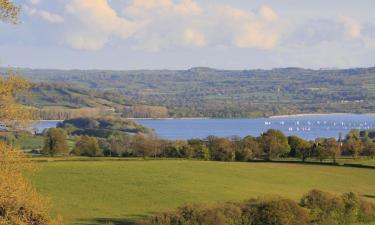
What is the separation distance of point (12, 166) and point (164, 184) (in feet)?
125

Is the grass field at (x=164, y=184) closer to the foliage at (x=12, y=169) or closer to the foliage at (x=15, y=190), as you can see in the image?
the foliage at (x=15, y=190)

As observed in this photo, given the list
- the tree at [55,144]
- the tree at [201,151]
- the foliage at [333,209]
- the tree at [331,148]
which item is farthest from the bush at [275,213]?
the tree at [55,144]

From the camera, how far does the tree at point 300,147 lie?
7694 centimetres

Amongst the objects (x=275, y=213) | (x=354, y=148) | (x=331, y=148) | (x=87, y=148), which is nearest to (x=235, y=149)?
(x=331, y=148)

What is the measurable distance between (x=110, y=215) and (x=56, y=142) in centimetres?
4665

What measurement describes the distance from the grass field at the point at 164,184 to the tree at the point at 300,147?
299 inches

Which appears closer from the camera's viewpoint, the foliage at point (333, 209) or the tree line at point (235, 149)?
the foliage at point (333, 209)

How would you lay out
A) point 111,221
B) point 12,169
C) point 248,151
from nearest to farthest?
1. point 12,169
2. point 111,221
3. point 248,151

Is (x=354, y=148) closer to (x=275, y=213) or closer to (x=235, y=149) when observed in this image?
(x=235, y=149)

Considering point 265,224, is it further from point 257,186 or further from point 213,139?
point 213,139

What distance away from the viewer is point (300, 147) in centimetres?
7756

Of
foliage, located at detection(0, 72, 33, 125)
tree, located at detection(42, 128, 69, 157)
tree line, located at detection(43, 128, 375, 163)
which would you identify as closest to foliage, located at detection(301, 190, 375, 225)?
foliage, located at detection(0, 72, 33, 125)

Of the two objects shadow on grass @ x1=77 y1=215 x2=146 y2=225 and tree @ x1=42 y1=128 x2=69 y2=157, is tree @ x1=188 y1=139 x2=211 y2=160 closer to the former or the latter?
tree @ x1=42 y1=128 x2=69 y2=157

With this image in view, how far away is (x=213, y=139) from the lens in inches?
3206
